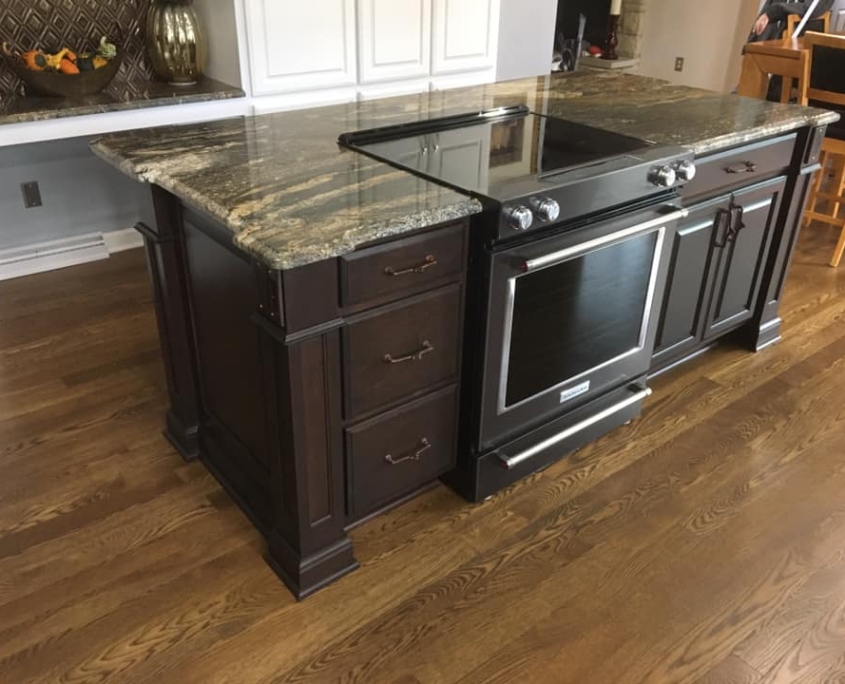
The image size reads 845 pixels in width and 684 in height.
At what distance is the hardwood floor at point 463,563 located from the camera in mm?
1655

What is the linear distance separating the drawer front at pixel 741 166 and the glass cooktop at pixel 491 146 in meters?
0.27

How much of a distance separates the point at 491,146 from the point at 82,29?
6.90ft

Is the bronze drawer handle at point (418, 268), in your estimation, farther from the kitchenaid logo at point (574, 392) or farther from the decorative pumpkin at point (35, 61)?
the decorative pumpkin at point (35, 61)

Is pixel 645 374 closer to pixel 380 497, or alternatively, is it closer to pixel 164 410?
pixel 380 497

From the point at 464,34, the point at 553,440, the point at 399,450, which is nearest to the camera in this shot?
the point at 399,450

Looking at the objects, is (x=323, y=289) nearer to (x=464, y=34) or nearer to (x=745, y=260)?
(x=745, y=260)

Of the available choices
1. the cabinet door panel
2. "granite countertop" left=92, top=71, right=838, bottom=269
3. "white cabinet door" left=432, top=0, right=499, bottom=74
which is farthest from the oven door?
"white cabinet door" left=432, top=0, right=499, bottom=74

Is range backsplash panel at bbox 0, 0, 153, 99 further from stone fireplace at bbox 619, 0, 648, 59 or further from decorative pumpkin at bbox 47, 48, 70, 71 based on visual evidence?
stone fireplace at bbox 619, 0, 648, 59

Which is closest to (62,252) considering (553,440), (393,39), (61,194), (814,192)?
(61,194)

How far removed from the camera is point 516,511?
6.89ft

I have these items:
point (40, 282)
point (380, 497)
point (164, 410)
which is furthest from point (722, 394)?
point (40, 282)

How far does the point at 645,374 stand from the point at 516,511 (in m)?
0.69

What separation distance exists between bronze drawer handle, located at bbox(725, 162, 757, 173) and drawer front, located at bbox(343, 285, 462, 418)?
1.13 meters

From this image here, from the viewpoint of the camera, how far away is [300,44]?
3096mm
